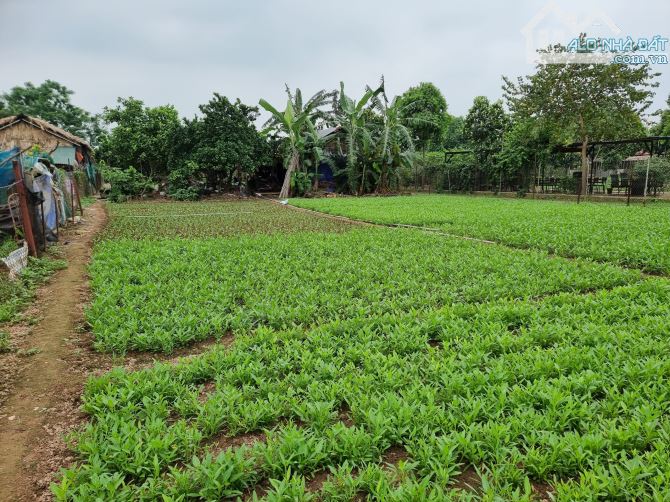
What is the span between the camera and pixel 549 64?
19875 mm

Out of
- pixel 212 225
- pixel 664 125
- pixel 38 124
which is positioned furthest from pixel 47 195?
pixel 664 125

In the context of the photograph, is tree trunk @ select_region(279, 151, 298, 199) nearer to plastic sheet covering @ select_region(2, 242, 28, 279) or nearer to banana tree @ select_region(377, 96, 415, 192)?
banana tree @ select_region(377, 96, 415, 192)

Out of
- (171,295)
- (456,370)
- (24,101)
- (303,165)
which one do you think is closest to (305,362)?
(456,370)

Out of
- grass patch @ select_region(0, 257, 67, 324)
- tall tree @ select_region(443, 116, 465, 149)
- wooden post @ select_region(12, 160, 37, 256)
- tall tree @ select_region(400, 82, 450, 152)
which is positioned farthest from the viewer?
tall tree @ select_region(443, 116, 465, 149)

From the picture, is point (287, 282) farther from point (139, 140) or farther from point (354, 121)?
point (139, 140)

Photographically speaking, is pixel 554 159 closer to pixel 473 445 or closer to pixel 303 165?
pixel 303 165

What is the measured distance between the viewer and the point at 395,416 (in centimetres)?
252

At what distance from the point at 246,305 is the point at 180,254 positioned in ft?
10.4

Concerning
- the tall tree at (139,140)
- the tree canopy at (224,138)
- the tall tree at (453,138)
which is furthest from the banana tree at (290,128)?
the tall tree at (453,138)

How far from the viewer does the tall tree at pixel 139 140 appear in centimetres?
2492

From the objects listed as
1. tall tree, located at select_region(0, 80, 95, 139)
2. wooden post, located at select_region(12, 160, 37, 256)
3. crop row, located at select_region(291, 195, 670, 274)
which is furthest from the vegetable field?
tall tree, located at select_region(0, 80, 95, 139)

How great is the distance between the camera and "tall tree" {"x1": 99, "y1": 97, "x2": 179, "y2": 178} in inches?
981

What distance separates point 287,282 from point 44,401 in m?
3.01

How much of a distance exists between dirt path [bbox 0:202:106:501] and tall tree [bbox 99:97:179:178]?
21000mm
